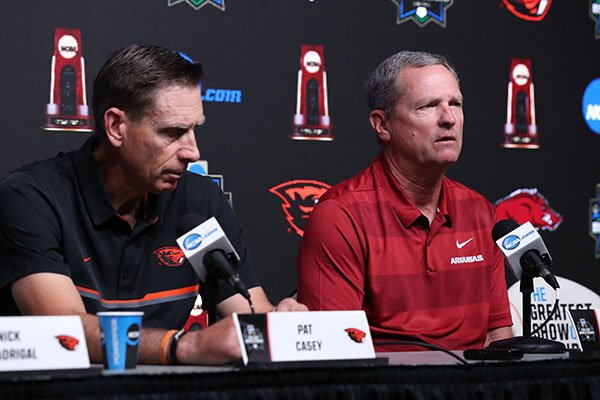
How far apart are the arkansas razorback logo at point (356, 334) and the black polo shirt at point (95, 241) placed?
631 mm

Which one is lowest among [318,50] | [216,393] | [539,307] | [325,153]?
[539,307]

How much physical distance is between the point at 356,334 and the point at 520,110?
6.71 ft

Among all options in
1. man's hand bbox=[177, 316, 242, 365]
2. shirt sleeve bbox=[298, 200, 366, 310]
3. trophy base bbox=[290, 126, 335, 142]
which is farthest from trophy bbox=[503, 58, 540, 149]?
man's hand bbox=[177, 316, 242, 365]

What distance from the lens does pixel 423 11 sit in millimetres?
3213

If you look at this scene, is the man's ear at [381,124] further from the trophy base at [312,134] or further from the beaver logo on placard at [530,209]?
the beaver logo on placard at [530,209]

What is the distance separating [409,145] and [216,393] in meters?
1.26

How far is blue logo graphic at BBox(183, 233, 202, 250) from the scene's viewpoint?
1.58 m

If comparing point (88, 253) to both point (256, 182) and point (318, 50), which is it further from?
point (318, 50)

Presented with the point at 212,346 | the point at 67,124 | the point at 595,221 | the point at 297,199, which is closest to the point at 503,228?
the point at 212,346

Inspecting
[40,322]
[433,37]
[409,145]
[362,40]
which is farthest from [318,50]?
[40,322]

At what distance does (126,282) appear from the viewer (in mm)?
2008

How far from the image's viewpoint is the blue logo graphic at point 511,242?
181 centimetres

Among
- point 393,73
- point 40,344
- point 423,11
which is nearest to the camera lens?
point 40,344

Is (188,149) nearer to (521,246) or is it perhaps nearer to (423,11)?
(521,246)
